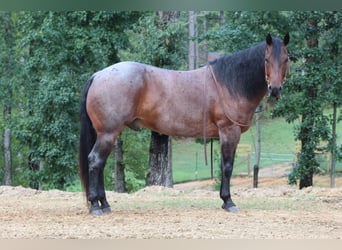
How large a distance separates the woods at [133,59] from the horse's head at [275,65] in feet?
14.4

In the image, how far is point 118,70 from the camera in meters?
6.74

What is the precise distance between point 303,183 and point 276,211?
534cm

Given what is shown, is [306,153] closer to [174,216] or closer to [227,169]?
[227,169]

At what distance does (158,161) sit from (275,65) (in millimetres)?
4641

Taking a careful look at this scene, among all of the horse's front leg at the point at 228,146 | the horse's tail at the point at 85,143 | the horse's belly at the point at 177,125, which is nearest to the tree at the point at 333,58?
the horse's front leg at the point at 228,146

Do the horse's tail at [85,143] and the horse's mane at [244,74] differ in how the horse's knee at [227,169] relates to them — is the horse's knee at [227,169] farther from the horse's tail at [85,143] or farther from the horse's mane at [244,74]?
the horse's tail at [85,143]

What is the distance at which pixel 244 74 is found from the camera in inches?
276

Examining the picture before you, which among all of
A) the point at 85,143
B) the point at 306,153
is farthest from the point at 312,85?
the point at 85,143

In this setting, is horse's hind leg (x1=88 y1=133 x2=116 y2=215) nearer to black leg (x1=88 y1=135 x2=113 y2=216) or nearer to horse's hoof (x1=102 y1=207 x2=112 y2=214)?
black leg (x1=88 y1=135 x2=113 y2=216)

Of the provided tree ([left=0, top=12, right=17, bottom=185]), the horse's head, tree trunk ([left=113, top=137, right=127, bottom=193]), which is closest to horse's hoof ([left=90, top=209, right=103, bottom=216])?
the horse's head

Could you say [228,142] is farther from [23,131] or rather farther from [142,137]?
[23,131]

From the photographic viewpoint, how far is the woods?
1137 cm

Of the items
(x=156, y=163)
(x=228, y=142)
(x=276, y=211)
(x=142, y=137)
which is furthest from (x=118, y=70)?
(x=142, y=137)

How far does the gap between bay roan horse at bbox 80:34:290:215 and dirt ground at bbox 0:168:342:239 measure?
0.45 meters
